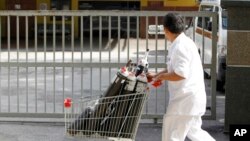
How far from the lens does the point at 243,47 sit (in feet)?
26.1

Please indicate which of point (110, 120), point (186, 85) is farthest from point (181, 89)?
point (110, 120)

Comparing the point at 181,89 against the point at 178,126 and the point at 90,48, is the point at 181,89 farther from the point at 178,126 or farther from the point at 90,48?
the point at 90,48

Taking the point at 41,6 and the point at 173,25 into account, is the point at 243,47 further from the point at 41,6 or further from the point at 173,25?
the point at 41,6

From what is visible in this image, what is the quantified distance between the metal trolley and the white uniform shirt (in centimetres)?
38

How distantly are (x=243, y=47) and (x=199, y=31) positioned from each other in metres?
1.93

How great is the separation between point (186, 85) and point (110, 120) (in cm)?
85

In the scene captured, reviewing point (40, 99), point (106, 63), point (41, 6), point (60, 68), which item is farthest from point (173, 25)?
point (41, 6)

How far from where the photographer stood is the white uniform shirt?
5952 mm

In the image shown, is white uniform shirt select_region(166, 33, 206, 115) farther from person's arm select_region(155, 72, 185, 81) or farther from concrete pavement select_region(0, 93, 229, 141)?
concrete pavement select_region(0, 93, 229, 141)

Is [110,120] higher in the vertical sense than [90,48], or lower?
lower

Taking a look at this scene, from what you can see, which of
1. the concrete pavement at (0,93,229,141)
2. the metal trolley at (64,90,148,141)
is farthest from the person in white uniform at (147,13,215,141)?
the concrete pavement at (0,93,229,141)

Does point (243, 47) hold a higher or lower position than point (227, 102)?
higher

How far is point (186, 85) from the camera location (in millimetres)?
6031

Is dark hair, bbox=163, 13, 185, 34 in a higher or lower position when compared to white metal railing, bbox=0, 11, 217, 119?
higher
